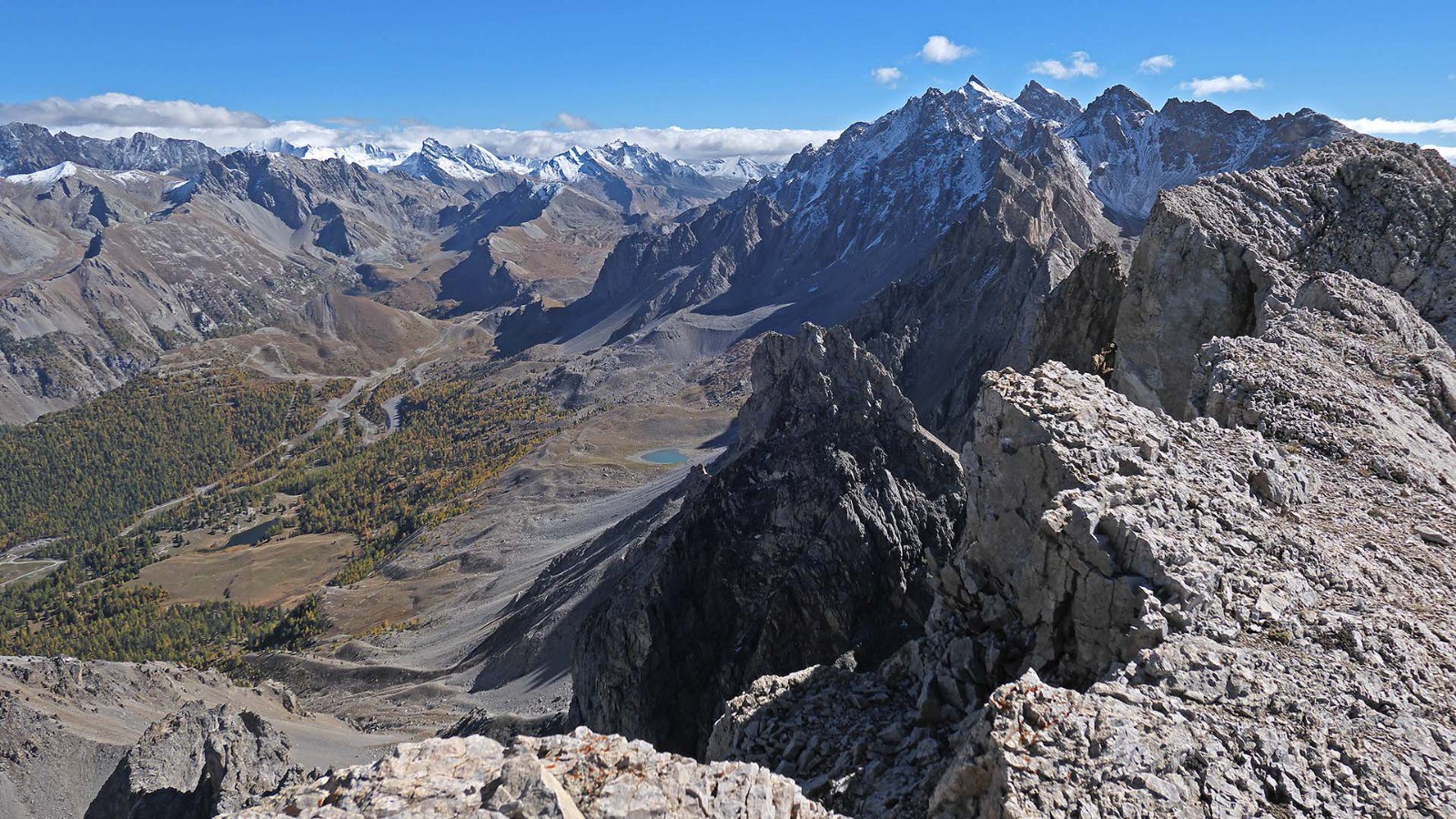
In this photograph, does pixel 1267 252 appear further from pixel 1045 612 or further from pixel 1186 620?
pixel 1186 620

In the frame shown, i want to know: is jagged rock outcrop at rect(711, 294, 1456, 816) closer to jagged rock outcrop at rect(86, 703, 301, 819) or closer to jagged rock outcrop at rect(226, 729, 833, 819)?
jagged rock outcrop at rect(226, 729, 833, 819)

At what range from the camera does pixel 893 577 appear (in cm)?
4362

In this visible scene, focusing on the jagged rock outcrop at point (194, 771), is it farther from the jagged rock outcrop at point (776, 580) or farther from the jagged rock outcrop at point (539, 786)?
the jagged rock outcrop at point (539, 786)

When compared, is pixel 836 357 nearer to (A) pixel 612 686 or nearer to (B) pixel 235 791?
(A) pixel 612 686

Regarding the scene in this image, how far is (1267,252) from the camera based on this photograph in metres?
33.0

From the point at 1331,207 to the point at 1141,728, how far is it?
32013 mm

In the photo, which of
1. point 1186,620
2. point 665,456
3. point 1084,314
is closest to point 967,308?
point 1084,314

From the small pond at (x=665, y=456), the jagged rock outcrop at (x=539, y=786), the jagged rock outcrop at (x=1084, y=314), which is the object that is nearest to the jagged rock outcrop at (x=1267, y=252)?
the jagged rock outcrop at (x=1084, y=314)

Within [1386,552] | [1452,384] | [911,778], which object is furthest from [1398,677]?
[1452,384]

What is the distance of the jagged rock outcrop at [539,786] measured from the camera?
10422mm

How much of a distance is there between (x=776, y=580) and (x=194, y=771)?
41.8 metres

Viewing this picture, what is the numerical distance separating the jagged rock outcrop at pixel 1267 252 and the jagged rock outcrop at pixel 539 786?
25.3m

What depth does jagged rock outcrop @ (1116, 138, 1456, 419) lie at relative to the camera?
106ft

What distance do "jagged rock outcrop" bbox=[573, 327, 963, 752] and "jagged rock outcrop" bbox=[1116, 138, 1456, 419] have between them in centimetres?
1278
